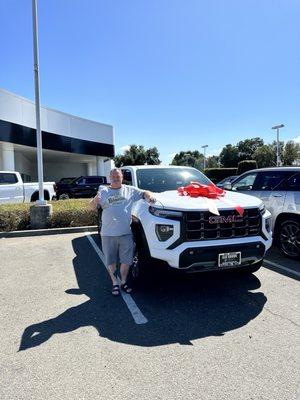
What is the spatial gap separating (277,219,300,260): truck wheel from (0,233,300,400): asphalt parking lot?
0.62 meters

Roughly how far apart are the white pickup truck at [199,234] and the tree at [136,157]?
7800 cm

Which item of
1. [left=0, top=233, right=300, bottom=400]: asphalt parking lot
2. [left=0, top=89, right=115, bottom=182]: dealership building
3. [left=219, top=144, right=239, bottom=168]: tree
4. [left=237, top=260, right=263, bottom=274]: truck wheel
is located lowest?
[left=0, top=233, right=300, bottom=400]: asphalt parking lot

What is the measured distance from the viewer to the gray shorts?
5.09m

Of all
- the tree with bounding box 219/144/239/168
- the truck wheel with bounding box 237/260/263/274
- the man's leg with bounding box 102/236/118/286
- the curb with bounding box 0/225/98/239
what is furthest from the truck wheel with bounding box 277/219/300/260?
the tree with bounding box 219/144/239/168

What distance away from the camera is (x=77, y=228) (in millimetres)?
10367

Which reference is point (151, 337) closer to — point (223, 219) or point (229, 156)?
point (223, 219)

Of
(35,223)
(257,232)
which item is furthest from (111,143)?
(257,232)

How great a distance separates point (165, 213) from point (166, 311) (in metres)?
1.22

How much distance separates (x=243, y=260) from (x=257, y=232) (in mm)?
483

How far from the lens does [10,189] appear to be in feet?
46.1

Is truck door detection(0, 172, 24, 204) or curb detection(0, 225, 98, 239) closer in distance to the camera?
curb detection(0, 225, 98, 239)

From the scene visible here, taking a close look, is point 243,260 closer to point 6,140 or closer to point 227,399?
point 227,399

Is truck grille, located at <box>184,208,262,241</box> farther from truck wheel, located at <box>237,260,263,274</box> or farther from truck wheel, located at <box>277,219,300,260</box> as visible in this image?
truck wheel, located at <box>277,219,300,260</box>

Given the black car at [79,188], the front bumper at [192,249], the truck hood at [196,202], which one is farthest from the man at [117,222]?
the black car at [79,188]
